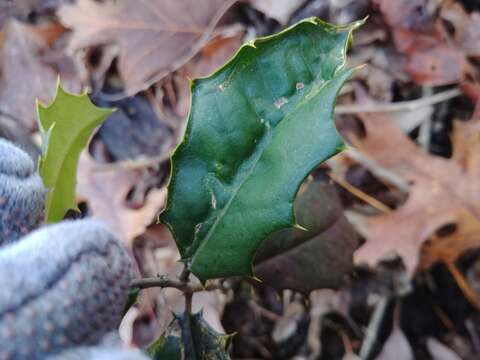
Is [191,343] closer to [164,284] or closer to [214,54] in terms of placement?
[164,284]

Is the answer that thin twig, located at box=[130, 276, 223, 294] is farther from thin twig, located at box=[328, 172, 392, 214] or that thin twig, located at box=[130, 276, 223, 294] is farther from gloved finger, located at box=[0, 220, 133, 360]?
thin twig, located at box=[328, 172, 392, 214]

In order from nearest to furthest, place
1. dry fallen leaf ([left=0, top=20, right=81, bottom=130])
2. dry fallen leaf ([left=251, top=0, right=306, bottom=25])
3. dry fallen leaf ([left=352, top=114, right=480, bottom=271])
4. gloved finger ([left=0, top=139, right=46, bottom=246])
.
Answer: gloved finger ([left=0, top=139, right=46, bottom=246]), dry fallen leaf ([left=352, top=114, right=480, bottom=271]), dry fallen leaf ([left=251, top=0, right=306, bottom=25]), dry fallen leaf ([left=0, top=20, right=81, bottom=130])

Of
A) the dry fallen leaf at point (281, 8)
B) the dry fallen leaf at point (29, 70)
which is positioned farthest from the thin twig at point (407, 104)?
the dry fallen leaf at point (29, 70)

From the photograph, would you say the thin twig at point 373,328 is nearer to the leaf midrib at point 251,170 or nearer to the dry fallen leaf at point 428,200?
the dry fallen leaf at point 428,200

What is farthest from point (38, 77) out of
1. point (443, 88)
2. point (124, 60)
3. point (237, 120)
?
point (237, 120)

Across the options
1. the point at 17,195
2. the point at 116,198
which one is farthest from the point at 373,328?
the point at 17,195

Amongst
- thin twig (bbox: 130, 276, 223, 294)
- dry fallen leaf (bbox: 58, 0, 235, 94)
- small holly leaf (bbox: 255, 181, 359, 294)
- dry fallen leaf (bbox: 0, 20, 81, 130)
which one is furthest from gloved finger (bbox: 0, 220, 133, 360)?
dry fallen leaf (bbox: 0, 20, 81, 130)
